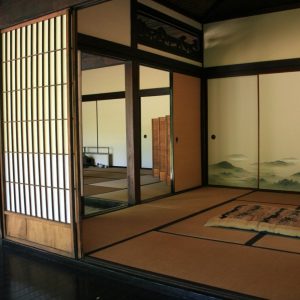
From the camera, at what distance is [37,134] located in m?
3.49

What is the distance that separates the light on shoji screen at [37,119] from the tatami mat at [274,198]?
313cm

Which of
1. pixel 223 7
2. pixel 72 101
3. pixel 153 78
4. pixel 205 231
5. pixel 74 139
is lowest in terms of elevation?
pixel 205 231

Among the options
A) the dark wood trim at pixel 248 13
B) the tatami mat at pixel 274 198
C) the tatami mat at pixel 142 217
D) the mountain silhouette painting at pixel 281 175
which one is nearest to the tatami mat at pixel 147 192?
the tatami mat at pixel 142 217

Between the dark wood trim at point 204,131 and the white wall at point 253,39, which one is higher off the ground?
the white wall at point 253,39

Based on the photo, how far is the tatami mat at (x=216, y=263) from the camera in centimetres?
254

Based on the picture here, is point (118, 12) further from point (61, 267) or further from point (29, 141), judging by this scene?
point (61, 267)

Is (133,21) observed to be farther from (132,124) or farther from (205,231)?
(205,231)

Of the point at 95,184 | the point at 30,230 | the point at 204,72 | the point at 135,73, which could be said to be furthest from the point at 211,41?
the point at 30,230

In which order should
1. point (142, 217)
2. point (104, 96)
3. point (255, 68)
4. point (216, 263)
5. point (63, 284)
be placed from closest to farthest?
point (63, 284), point (216, 263), point (142, 217), point (255, 68), point (104, 96)

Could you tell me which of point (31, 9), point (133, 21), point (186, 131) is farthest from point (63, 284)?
point (186, 131)

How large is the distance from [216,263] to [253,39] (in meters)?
4.49

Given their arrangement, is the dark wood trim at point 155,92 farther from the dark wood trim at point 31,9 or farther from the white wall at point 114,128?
the dark wood trim at point 31,9

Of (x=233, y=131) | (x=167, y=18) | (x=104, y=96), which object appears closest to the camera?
(x=167, y=18)

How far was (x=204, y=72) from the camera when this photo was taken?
22.5 ft
